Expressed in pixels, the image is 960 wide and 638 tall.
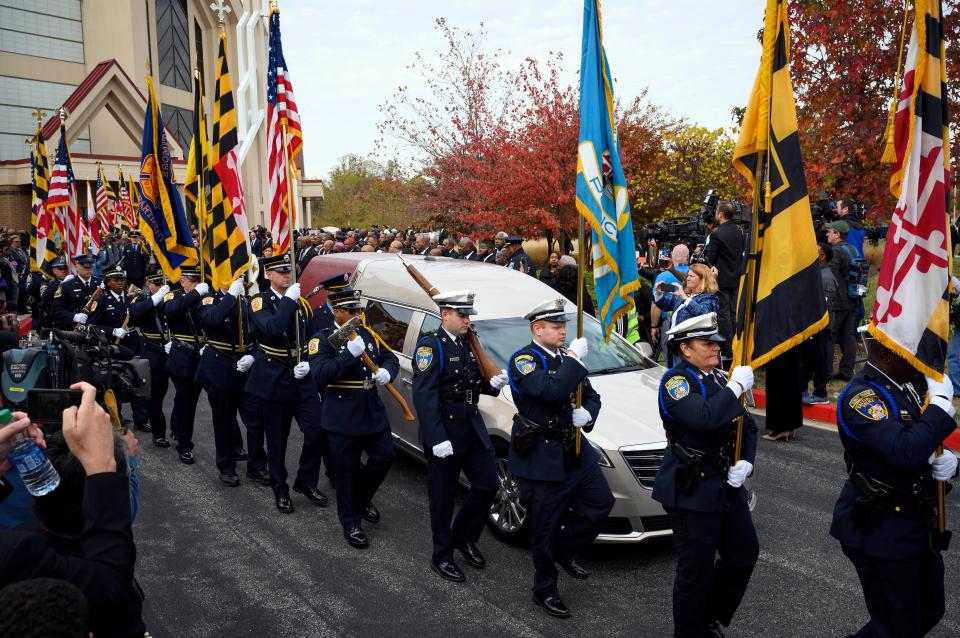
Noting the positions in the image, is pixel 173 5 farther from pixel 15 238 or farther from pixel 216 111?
pixel 216 111

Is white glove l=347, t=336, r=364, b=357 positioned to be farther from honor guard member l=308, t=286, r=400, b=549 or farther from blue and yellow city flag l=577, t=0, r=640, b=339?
blue and yellow city flag l=577, t=0, r=640, b=339

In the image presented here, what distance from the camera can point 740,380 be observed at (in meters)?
4.07

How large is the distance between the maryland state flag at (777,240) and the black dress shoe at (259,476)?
4.86 m

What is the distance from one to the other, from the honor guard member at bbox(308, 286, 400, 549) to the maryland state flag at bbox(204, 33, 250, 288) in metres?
2.45

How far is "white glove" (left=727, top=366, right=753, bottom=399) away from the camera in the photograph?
4051mm

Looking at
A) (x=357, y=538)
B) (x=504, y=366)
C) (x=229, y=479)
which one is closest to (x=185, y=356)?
(x=229, y=479)

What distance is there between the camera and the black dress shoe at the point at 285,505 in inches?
264

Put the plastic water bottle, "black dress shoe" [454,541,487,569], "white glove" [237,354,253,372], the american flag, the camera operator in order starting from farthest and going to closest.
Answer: the camera operator → the american flag → "white glove" [237,354,253,372] → "black dress shoe" [454,541,487,569] → the plastic water bottle

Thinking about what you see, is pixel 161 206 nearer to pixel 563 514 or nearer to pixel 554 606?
pixel 563 514

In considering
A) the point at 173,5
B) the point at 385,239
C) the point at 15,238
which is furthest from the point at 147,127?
the point at 173,5

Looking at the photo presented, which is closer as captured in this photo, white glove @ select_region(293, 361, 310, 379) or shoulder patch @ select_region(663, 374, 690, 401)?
shoulder patch @ select_region(663, 374, 690, 401)

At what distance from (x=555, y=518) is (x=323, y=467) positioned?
3961mm

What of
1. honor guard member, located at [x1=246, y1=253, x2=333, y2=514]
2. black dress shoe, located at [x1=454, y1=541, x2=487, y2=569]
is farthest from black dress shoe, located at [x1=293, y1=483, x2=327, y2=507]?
black dress shoe, located at [x1=454, y1=541, x2=487, y2=569]

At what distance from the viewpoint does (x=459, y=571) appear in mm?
5418
